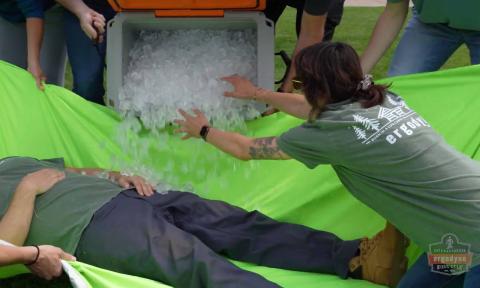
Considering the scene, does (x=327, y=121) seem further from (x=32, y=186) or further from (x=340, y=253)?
(x=32, y=186)

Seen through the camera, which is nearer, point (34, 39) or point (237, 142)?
point (237, 142)

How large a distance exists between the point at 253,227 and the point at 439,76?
85 cm

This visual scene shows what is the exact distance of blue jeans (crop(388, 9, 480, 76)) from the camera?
2.59 meters

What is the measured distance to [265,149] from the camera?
207 centimetres

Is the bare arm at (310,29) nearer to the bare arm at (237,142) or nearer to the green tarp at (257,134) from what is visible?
the green tarp at (257,134)

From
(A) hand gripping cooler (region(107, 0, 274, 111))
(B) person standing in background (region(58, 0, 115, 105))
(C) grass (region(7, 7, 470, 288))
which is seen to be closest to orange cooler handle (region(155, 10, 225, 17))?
(A) hand gripping cooler (region(107, 0, 274, 111))

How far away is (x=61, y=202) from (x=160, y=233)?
0.36 meters

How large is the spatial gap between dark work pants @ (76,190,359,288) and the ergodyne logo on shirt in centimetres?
50

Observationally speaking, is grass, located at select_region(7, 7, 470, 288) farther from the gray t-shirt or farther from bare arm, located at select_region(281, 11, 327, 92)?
the gray t-shirt

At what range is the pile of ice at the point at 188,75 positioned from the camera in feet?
8.32

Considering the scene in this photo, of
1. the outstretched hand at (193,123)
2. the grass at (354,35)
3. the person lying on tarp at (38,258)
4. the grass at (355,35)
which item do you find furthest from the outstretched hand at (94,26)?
the grass at (355,35)

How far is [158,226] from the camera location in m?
2.11

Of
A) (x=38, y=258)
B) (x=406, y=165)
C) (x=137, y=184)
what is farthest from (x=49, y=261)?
(x=406, y=165)

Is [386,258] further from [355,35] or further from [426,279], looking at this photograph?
[355,35]
